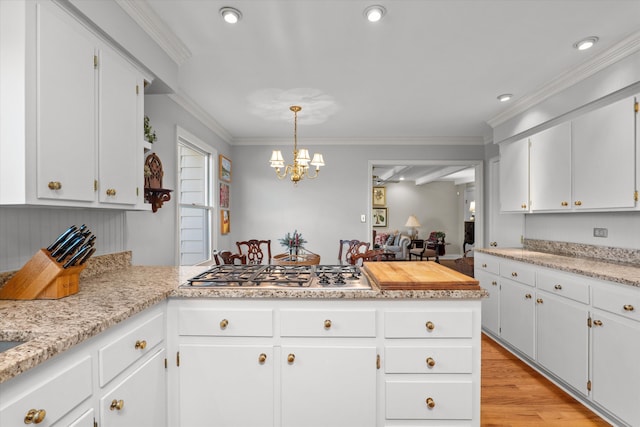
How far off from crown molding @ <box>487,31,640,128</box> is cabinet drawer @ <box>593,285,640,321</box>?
5.48 feet

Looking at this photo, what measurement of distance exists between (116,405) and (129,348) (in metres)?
0.20

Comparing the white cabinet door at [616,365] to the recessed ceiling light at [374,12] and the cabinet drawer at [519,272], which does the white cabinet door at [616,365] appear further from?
the recessed ceiling light at [374,12]

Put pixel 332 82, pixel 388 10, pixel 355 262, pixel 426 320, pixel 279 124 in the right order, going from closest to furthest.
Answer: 1. pixel 426 320
2. pixel 388 10
3. pixel 332 82
4. pixel 355 262
5. pixel 279 124

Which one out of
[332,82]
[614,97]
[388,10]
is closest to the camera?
[388,10]

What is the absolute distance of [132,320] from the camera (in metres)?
1.40

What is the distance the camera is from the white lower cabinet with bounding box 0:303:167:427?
893 mm

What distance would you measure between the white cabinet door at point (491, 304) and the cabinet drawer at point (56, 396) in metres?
3.22

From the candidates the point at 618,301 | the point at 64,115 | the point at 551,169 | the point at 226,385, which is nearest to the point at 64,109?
the point at 64,115

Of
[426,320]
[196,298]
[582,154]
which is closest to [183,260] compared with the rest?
[196,298]

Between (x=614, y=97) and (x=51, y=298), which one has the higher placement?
(x=614, y=97)

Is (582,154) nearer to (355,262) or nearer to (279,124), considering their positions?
(355,262)

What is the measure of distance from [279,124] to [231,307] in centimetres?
329

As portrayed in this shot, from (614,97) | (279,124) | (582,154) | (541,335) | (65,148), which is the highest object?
(279,124)

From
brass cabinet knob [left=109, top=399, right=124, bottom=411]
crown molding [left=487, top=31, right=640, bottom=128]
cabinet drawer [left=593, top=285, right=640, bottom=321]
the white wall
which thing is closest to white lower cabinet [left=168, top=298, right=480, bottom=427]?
brass cabinet knob [left=109, top=399, right=124, bottom=411]
